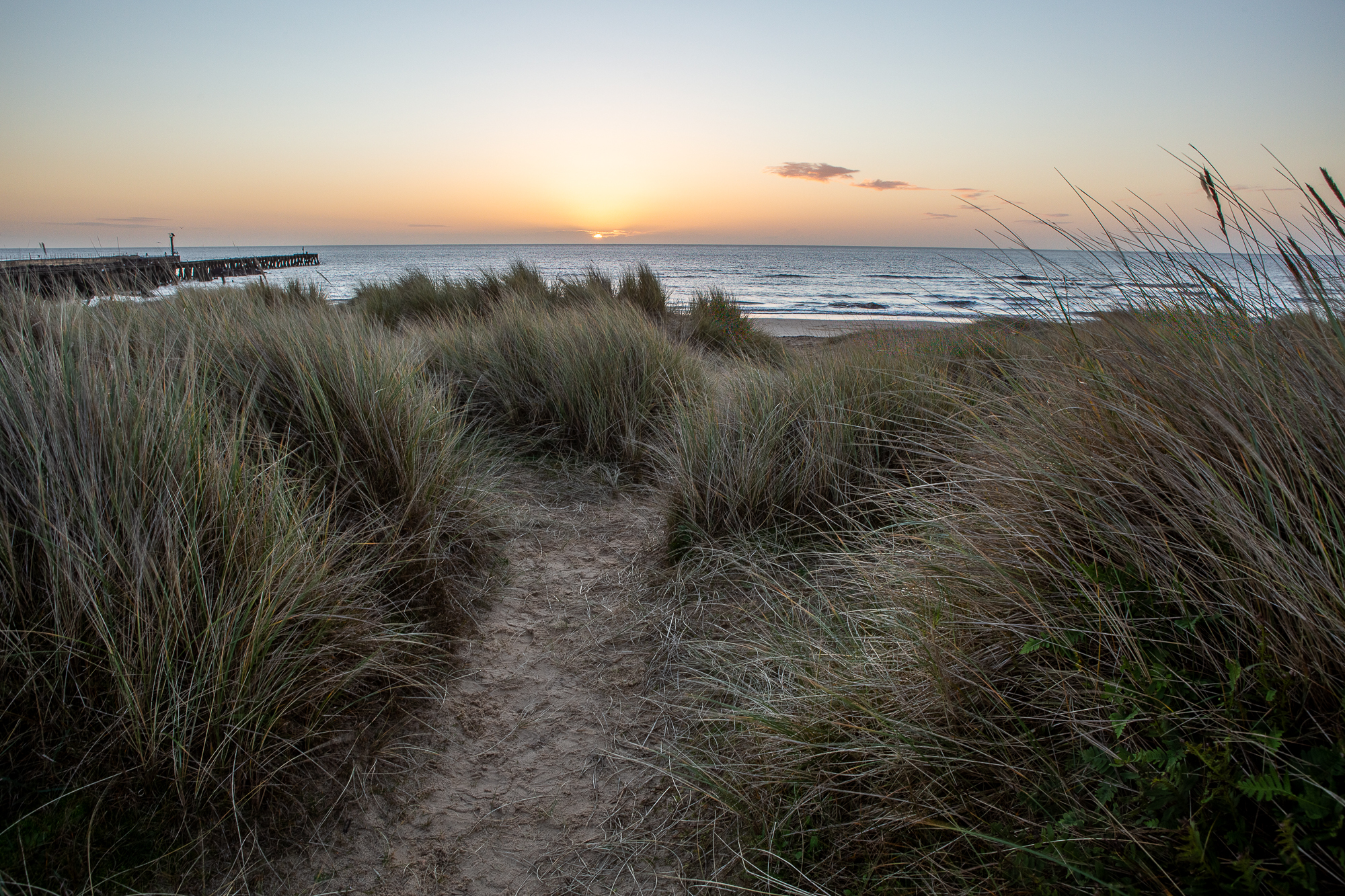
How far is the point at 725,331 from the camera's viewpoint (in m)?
7.91

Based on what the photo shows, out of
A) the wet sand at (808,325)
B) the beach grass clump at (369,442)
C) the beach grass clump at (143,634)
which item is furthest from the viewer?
the wet sand at (808,325)

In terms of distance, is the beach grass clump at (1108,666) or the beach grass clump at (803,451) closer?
the beach grass clump at (1108,666)

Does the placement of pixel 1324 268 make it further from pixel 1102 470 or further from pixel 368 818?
pixel 368 818

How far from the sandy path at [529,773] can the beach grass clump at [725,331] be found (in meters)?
4.50

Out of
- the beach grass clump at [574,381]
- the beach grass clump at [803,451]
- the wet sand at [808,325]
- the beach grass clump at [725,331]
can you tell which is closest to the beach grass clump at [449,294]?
the beach grass clump at [725,331]

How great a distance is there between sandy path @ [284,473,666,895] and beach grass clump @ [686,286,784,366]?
450 cm

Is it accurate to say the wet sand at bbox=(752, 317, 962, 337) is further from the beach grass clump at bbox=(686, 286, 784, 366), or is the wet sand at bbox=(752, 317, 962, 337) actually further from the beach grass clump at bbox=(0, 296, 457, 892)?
the beach grass clump at bbox=(0, 296, 457, 892)

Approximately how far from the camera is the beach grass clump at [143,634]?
1.44 m

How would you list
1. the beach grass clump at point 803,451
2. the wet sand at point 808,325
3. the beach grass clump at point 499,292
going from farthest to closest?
the wet sand at point 808,325 → the beach grass clump at point 499,292 → the beach grass clump at point 803,451

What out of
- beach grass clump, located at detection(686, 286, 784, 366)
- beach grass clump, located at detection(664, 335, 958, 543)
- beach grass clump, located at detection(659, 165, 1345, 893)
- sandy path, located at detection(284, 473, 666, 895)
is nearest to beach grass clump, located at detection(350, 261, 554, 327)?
beach grass clump, located at detection(686, 286, 784, 366)

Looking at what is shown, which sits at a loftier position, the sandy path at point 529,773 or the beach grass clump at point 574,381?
the beach grass clump at point 574,381

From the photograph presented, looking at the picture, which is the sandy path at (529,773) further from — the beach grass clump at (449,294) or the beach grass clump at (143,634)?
the beach grass clump at (449,294)

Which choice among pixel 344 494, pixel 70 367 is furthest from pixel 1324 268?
pixel 70 367

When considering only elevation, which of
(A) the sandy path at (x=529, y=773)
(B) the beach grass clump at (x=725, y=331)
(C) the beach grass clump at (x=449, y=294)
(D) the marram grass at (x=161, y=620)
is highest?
(C) the beach grass clump at (x=449, y=294)
